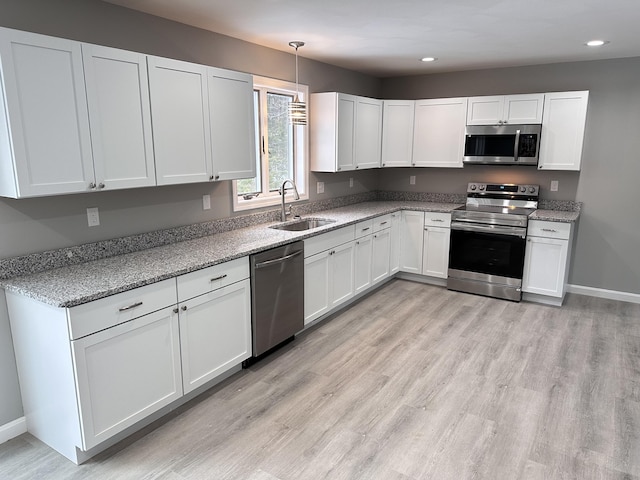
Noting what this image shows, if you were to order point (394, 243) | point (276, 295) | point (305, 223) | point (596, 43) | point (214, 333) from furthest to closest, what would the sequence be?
point (394, 243)
point (305, 223)
point (596, 43)
point (276, 295)
point (214, 333)

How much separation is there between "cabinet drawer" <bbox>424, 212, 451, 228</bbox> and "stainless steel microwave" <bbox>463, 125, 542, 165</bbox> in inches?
26.6

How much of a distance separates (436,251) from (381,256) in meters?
0.69

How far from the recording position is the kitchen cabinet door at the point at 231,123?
2.96 meters

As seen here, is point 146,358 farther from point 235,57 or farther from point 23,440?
point 235,57

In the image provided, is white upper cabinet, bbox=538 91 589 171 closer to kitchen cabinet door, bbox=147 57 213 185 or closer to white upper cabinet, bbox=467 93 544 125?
white upper cabinet, bbox=467 93 544 125

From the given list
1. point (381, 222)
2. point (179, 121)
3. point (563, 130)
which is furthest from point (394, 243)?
point (179, 121)

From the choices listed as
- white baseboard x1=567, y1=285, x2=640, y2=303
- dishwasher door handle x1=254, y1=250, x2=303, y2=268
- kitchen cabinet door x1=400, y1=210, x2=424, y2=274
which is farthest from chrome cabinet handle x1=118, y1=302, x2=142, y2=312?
white baseboard x1=567, y1=285, x2=640, y2=303

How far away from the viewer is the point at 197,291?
8.50 feet

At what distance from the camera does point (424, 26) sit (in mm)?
Result: 3105

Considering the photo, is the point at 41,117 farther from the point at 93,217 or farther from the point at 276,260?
the point at 276,260

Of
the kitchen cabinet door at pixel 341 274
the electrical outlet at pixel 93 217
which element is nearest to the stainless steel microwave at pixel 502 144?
the kitchen cabinet door at pixel 341 274

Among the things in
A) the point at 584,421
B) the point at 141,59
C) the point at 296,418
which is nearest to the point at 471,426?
the point at 584,421

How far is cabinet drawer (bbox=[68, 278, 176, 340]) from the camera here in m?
2.01

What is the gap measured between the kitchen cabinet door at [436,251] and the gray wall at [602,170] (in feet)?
3.34
